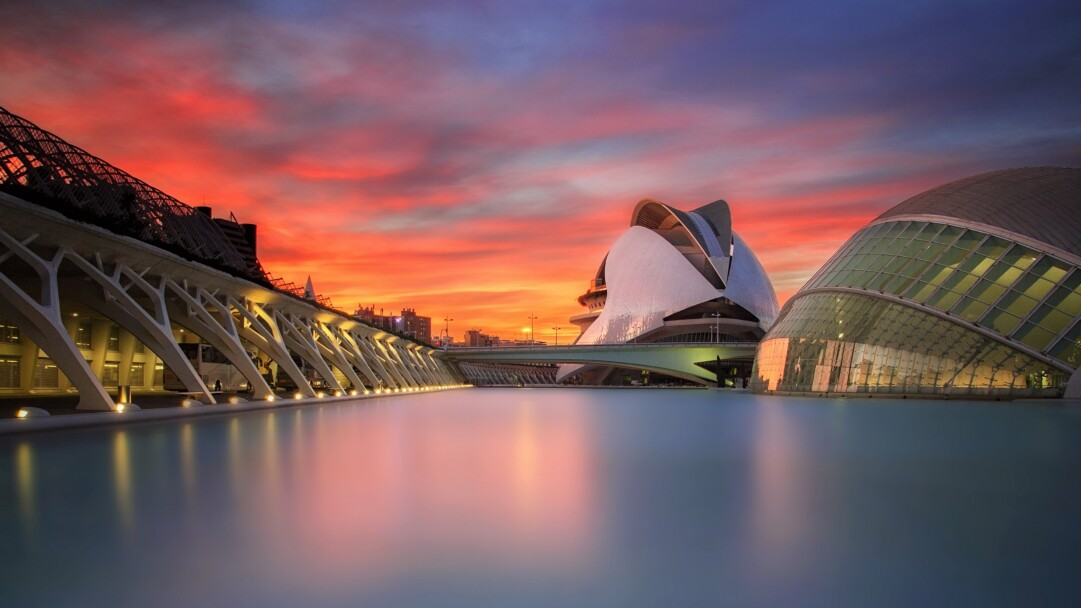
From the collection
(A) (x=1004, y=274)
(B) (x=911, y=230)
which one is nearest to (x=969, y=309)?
(A) (x=1004, y=274)

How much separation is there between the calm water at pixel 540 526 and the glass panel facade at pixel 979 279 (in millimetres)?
19996

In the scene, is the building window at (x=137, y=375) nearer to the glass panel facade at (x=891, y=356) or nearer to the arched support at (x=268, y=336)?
the arched support at (x=268, y=336)

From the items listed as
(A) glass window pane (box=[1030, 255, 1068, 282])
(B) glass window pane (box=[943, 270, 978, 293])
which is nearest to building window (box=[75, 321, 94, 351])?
(B) glass window pane (box=[943, 270, 978, 293])

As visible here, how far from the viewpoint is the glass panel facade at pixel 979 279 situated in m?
29.3

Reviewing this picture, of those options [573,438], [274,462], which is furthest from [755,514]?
[573,438]

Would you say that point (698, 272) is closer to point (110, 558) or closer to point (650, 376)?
point (650, 376)

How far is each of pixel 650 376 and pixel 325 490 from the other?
10076 centimetres

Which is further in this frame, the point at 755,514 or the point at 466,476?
the point at 466,476

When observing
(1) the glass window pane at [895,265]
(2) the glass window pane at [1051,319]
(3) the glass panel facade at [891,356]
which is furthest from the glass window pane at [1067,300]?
(1) the glass window pane at [895,265]

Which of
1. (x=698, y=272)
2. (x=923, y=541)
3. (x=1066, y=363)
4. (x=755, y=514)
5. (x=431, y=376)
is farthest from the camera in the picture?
(x=698, y=272)

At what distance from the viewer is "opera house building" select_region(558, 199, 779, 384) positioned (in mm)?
87812

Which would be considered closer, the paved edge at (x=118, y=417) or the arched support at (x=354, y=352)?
the paved edge at (x=118, y=417)

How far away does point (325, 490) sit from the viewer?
25.0 feet

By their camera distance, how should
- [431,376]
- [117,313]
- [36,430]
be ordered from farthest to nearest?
[431,376] → [117,313] → [36,430]
